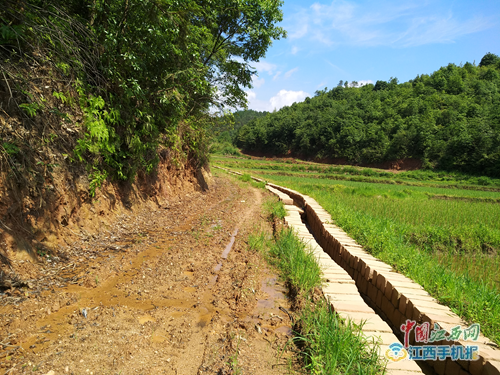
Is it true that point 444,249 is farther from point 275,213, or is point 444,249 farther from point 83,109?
point 83,109

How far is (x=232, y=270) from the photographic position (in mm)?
4285

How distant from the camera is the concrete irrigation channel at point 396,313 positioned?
249 cm

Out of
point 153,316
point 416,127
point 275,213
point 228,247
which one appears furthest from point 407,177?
point 153,316

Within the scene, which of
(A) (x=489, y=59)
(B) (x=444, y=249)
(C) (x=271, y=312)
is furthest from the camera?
(A) (x=489, y=59)

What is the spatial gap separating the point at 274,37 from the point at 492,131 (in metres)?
30.1

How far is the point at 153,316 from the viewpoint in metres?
2.83

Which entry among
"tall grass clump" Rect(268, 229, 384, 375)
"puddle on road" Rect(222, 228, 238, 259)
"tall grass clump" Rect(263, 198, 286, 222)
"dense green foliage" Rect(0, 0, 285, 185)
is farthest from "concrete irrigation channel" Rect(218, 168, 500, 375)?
"dense green foliage" Rect(0, 0, 285, 185)

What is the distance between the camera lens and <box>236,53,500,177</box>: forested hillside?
31.0 meters

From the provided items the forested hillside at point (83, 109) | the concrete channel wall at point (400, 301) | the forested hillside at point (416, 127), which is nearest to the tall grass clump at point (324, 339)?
the concrete channel wall at point (400, 301)

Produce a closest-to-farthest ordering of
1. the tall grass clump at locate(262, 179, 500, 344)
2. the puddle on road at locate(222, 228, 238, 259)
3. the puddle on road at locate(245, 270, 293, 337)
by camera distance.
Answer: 1. the puddle on road at locate(245, 270, 293, 337)
2. the tall grass clump at locate(262, 179, 500, 344)
3. the puddle on road at locate(222, 228, 238, 259)

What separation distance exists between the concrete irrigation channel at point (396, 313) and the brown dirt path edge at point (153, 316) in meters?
0.80

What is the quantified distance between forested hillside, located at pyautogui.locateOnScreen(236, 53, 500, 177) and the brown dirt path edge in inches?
1290

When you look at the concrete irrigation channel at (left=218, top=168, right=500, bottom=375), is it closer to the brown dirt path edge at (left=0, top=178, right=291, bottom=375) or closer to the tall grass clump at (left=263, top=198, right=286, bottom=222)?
the brown dirt path edge at (left=0, top=178, right=291, bottom=375)

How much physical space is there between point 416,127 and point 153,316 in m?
45.2
